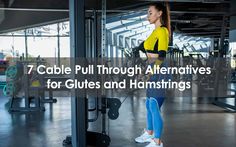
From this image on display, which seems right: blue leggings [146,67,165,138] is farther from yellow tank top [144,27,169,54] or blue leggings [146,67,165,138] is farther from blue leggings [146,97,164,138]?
yellow tank top [144,27,169,54]

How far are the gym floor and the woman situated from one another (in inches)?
13.5

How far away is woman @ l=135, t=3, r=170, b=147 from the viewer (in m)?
2.07

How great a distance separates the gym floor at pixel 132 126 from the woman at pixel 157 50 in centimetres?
34

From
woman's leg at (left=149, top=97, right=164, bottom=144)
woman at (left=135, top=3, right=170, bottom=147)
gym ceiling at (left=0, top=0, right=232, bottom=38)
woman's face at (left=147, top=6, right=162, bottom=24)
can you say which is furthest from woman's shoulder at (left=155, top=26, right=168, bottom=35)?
gym ceiling at (left=0, top=0, right=232, bottom=38)

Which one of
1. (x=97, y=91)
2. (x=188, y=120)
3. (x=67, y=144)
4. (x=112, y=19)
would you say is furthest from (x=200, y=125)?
(x=112, y=19)

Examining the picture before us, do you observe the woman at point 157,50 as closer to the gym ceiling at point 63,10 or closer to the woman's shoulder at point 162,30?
the woman's shoulder at point 162,30

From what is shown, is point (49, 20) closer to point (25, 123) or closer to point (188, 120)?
point (25, 123)

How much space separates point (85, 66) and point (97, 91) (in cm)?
51

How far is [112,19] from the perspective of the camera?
6766 mm

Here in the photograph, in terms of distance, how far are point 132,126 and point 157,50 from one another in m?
1.29

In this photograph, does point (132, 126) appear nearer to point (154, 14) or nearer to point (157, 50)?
point (157, 50)

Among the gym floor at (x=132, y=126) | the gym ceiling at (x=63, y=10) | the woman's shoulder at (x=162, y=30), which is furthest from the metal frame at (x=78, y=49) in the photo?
the gym ceiling at (x=63, y=10)

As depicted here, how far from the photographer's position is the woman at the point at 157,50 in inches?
81.4

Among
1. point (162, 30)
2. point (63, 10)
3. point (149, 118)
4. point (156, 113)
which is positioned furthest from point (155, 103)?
point (63, 10)
